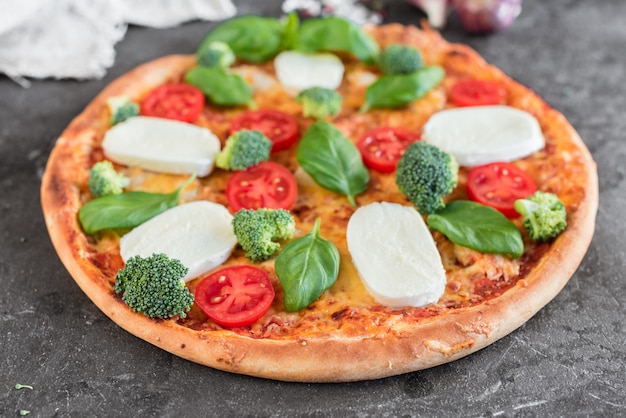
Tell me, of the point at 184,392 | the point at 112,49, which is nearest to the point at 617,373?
the point at 184,392

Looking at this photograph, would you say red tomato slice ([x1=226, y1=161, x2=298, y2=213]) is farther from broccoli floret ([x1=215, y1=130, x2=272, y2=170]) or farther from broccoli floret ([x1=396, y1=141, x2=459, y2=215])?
broccoli floret ([x1=396, y1=141, x2=459, y2=215])

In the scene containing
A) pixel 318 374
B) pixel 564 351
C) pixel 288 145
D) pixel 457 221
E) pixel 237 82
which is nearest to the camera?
pixel 318 374

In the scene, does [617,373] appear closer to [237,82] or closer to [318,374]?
[318,374]

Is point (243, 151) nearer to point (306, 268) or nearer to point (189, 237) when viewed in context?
point (189, 237)

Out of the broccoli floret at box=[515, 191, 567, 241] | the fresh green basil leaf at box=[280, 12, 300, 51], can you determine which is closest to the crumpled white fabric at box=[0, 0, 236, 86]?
the fresh green basil leaf at box=[280, 12, 300, 51]

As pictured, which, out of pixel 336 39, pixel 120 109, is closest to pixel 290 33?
pixel 336 39
